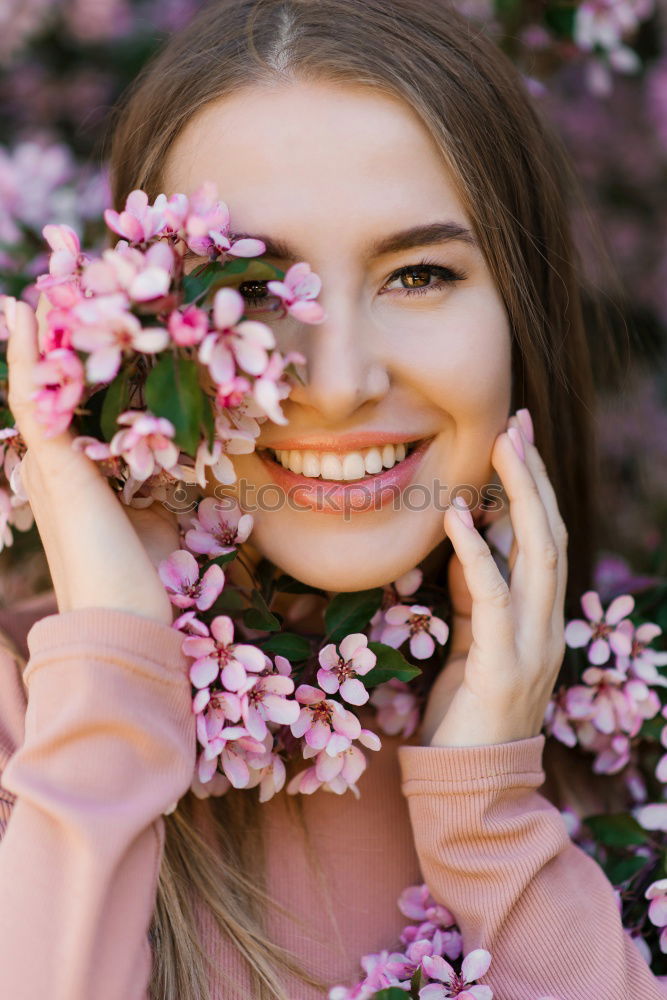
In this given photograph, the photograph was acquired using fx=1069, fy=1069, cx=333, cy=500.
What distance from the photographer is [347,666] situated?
1.41 m

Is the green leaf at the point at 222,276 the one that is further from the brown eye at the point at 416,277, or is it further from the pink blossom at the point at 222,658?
the pink blossom at the point at 222,658

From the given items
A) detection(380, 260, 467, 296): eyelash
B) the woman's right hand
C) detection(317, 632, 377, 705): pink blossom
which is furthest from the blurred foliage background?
detection(317, 632, 377, 705): pink blossom

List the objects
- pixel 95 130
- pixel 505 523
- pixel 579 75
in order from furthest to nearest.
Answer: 1. pixel 579 75
2. pixel 95 130
3. pixel 505 523

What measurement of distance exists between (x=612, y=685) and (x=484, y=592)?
40cm

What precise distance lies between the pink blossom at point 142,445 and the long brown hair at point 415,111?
0.53 meters

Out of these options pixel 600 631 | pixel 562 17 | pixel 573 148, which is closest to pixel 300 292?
pixel 600 631

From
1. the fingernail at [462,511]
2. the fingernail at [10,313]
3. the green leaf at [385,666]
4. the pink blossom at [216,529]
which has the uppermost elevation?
the fingernail at [10,313]

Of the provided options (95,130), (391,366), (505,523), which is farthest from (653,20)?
(391,366)

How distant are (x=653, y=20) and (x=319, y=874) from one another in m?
2.51

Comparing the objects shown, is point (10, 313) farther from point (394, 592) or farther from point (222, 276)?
point (394, 592)

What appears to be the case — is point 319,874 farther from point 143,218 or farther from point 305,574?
point 143,218

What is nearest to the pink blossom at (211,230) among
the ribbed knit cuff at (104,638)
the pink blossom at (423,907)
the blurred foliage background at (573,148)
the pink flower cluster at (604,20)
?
the ribbed knit cuff at (104,638)

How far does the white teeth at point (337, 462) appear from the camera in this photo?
143 centimetres

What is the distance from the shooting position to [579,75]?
A: 3123 mm
